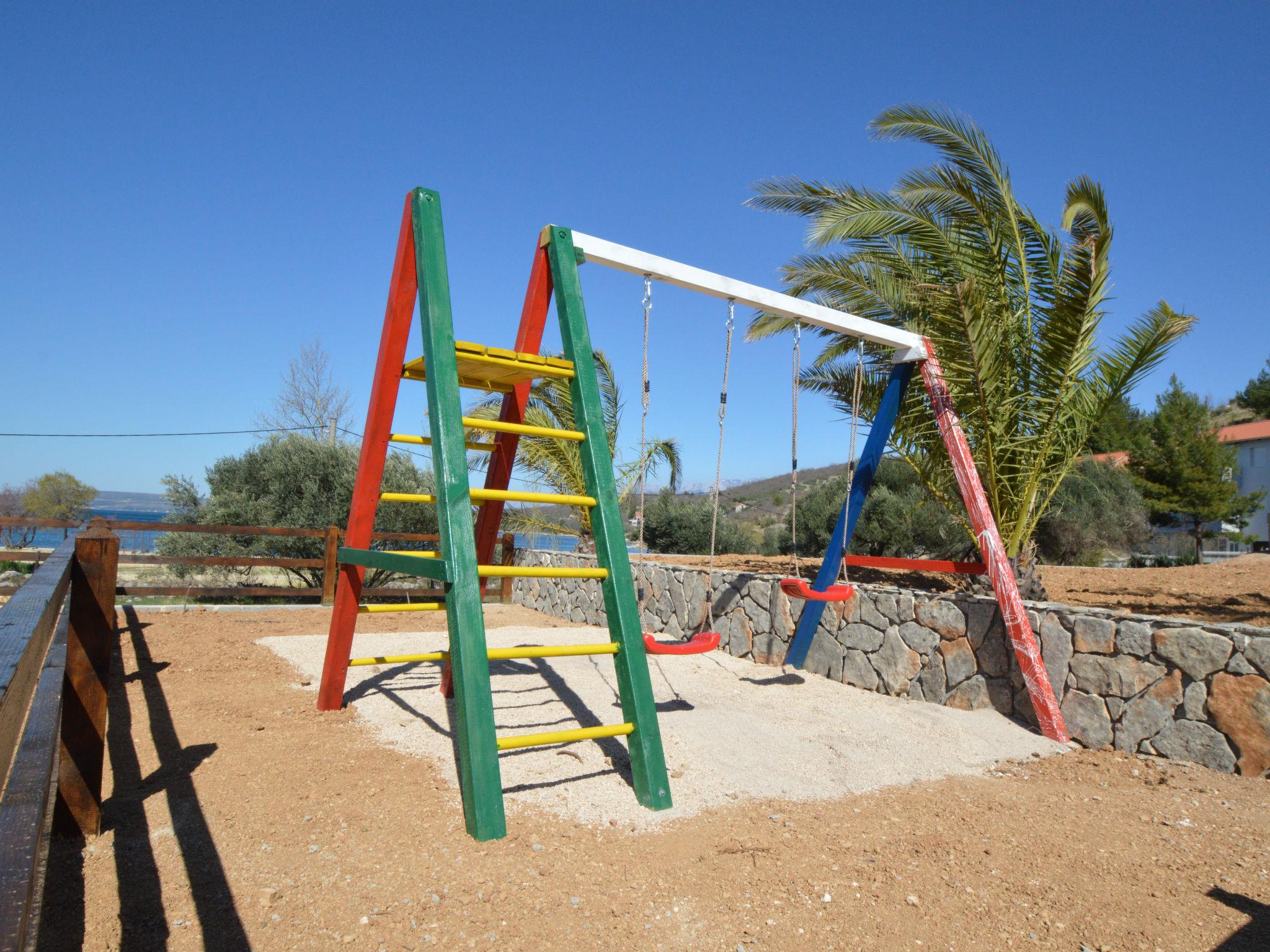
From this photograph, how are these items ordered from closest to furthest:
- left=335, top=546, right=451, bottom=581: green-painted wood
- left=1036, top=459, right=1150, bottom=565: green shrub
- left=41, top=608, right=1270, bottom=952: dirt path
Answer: left=41, top=608, right=1270, bottom=952: dirt path
left=335, top=546, right=451, bottom=581: green-painted wood
left=1036, top=459, right=1150, bottom=565: green shrub

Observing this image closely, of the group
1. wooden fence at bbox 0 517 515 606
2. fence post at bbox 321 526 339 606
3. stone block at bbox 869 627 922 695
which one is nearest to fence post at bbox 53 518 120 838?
stone block at bbox 869 627 922 695

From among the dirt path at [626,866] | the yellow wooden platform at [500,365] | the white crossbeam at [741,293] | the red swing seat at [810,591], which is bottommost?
the dirt path at [626,866]

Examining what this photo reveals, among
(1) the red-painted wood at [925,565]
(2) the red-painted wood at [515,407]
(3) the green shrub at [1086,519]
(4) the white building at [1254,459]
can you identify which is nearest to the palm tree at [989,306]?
(1) the red-painted wood at [925,565]

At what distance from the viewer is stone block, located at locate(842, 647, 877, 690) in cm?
591

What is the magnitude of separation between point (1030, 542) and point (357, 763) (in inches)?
224

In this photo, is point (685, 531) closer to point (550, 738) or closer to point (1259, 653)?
point (1259, 653)

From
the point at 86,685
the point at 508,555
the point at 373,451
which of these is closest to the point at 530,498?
the point at 373,451

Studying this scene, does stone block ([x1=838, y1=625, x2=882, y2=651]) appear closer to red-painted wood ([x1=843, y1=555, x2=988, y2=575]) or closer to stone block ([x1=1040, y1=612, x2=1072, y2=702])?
red-painted wood ([x1=843, y1=555, x2=988, y2=575])

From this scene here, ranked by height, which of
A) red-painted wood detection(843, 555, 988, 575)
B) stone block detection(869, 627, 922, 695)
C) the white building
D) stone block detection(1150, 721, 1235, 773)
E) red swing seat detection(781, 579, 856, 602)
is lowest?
stone block detection(1150, 721, 1235, 773)

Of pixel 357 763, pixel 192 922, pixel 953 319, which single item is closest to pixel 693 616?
pixel 953 319

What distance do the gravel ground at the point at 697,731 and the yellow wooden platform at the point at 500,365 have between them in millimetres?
1832

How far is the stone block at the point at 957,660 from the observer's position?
17.6 ft

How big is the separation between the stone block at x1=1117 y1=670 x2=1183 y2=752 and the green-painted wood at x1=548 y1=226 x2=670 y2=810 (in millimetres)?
2873

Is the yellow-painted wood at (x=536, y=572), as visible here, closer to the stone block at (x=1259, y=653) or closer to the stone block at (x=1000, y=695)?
the stone block at (x=1000, y=695)
